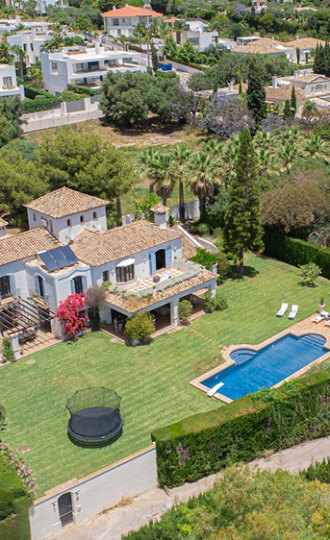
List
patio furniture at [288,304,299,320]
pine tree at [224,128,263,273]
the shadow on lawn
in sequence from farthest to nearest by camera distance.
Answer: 1. the shadow on lawn
2. pine tree at [224,128,263,273]
3. patio furniture at [288,304,299,320]

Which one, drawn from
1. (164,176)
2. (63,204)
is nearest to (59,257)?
(63,204)

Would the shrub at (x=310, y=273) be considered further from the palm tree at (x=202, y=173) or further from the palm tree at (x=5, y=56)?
the palm tree at (x=5, y=56)

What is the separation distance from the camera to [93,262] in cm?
4044

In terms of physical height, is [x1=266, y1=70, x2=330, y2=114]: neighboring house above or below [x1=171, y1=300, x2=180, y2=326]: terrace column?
above

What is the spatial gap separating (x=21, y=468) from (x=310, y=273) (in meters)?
26.1

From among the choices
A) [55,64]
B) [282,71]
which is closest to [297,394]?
[55,64]

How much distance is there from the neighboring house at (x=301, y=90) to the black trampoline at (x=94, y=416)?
60119mm

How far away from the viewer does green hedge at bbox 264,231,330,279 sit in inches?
1890

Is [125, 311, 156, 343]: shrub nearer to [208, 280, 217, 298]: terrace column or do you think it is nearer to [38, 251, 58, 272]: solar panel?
[38, 251, 58, 272]: solar panel

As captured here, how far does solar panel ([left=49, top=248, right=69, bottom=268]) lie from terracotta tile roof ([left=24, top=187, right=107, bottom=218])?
2753 millimetres

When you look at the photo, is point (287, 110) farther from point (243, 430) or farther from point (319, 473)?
point (319, 473)

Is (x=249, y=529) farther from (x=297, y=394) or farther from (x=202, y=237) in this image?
(x=202, y=237)

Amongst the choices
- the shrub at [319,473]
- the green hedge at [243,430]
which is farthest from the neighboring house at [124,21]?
the shrub at [319,473]

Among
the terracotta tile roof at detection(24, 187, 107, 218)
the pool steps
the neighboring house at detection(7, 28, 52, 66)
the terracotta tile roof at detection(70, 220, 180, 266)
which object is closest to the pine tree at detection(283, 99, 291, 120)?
the terracotta tile roof at detection(70, 220, 180, 266)
